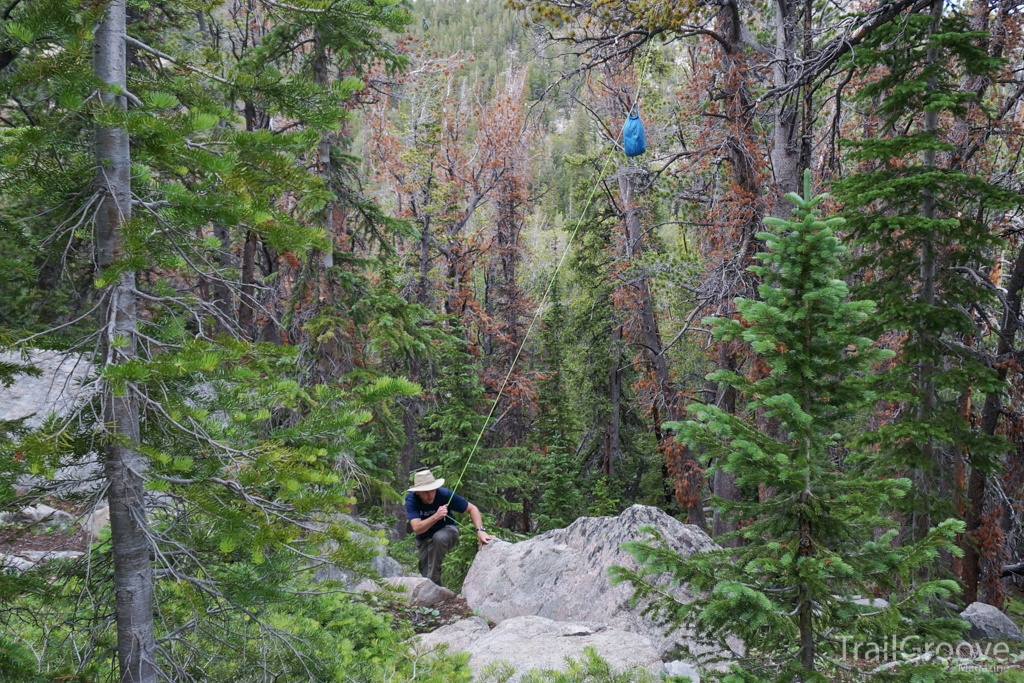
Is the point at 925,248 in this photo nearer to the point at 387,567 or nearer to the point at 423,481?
the point at 423,481

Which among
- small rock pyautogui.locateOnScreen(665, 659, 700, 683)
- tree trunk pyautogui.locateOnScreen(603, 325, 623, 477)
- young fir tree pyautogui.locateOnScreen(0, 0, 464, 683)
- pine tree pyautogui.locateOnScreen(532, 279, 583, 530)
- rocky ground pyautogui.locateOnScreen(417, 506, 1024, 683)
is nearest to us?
young fir tree pyautogui.locateOnScreen(0, 0, 464, 683)

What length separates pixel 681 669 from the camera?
15.8 ft

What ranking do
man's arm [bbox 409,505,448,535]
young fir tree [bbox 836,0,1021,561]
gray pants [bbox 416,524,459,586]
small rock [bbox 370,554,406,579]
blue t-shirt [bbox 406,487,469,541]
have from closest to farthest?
young fir tree [bbox 836,0,1021,561]
man's arm [bbox 409,505,448,535]
blue t-shirt [bbox 406,487,469,541]
gray pants [bbox 416,524,459,586]
small rock [bbox 370,554,406,579]

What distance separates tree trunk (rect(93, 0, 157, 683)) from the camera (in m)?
3.12

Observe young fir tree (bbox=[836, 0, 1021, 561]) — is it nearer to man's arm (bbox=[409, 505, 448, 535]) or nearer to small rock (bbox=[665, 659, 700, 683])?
small rock (bbox=[665, 659, 700, 683])

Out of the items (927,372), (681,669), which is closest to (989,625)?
(927,372)

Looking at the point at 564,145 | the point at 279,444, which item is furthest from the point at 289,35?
the point at 564,145

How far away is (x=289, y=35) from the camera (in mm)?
9000

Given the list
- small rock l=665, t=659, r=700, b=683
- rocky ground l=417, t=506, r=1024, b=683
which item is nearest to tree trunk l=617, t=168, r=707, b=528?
rocky ground l=417, t=506, r=1024, b=683

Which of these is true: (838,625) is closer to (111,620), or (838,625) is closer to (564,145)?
(111,620)

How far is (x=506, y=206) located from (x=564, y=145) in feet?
129

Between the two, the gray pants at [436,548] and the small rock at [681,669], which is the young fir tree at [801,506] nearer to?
the small rock at [681,669]

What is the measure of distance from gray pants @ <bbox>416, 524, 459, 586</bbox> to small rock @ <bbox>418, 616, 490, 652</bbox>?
50.9 inches

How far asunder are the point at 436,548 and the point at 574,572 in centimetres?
228
